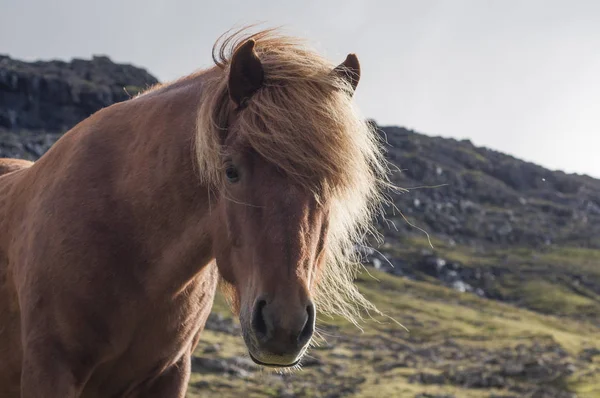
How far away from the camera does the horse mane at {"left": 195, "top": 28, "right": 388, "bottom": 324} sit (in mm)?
4066

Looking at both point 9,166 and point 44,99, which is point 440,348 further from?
point 44,99

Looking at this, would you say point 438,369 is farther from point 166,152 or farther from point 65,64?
point 65,64

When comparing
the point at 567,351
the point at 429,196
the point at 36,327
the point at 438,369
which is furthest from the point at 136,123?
the point at 429,196

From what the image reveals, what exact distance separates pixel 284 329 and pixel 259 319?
0.68 ft

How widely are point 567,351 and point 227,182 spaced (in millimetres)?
72957

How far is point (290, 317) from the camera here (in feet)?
11.7

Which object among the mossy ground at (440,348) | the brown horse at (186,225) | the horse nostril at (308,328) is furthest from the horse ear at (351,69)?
the mossy ground at (440,348)

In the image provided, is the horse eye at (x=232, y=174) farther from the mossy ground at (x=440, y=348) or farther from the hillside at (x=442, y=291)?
the mossy ground at (x=440, y=348)

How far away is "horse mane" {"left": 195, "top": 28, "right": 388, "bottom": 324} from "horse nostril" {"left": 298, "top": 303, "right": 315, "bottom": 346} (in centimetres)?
75

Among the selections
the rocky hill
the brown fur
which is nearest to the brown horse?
the brown fur

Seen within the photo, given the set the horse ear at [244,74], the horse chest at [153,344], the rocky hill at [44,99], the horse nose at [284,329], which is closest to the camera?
the horse nose at [284,329]

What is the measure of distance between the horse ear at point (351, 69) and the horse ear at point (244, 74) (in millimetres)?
637

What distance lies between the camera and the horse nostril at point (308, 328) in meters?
3.61

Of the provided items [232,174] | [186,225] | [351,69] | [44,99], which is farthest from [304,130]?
[44,99]
